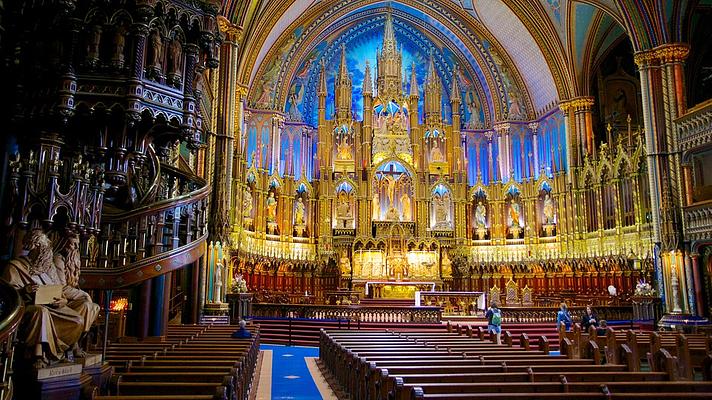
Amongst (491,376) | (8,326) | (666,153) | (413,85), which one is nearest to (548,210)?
(666,153)

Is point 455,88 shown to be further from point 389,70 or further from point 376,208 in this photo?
point 376,208

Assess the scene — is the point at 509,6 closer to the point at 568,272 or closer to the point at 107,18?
the point at 568,272

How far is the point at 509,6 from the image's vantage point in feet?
93.3

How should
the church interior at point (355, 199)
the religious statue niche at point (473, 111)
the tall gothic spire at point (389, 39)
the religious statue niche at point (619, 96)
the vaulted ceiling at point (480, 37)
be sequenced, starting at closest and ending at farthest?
the church interior at point (355, 199)
the vaulted ceiling at point (480, 37)
the religious statue niche at point (619, 96)
the tall gothic spire at point (389, 39)
the religious statue niche at point (473, 111)

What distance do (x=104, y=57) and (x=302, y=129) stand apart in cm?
2328

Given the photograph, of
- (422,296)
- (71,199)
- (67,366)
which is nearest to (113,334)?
(71,199)

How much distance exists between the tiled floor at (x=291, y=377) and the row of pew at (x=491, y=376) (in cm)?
83

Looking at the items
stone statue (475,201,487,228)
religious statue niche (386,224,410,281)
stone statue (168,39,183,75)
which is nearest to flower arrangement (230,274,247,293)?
religious statue niche (386,224,410,281)

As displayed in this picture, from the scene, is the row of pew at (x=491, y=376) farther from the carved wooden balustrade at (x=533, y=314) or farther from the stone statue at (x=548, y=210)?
the stone statue at (x=548, y=210)

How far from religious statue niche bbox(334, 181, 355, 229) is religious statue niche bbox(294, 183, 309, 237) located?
5.55 ft

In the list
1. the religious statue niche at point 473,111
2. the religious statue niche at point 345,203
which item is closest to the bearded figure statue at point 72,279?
the religious statue niche at point 345,203

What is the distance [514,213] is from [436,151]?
5.56m

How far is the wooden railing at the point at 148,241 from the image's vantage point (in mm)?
9727

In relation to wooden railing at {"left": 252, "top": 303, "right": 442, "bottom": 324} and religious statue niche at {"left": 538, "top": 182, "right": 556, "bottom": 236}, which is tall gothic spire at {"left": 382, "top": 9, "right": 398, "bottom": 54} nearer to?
religious statue niche at {"left": 538, "top": 182, "right": 556, "bottom": 236}
